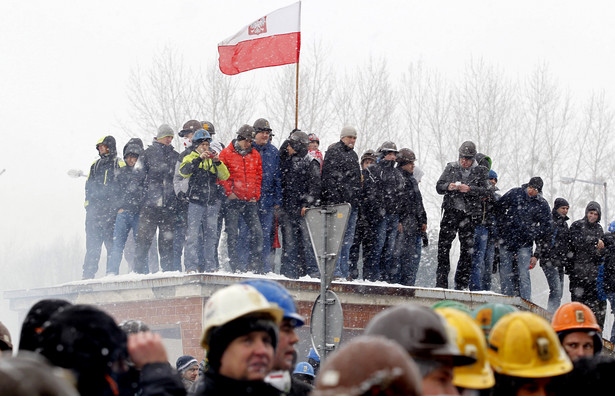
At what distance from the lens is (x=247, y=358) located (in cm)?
355

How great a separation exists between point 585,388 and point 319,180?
8347mm

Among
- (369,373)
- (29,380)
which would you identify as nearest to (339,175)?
(369,373)

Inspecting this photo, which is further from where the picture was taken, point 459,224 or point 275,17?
point 275,17

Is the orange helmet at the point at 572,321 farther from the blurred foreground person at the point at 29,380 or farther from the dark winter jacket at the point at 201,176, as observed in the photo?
the dark winter jacket at the point at 201,176

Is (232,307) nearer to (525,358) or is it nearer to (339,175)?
(525,358)

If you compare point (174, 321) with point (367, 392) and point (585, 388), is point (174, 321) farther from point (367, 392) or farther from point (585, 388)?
point (367, 392)

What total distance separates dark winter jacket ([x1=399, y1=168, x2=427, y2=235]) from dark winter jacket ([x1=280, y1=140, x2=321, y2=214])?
1.50m

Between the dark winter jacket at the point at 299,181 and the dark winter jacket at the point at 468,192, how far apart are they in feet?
6.27

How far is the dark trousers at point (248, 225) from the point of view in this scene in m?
11.9

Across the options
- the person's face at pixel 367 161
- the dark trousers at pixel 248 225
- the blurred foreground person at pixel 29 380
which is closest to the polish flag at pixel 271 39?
the person's face at pixel 367 161

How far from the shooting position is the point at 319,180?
12008mm

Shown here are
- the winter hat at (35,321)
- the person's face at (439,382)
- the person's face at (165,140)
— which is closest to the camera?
the person's face at (439,382)

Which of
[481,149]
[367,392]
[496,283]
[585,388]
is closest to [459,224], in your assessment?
[585,388]

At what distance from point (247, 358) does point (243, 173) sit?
27.3 feet
